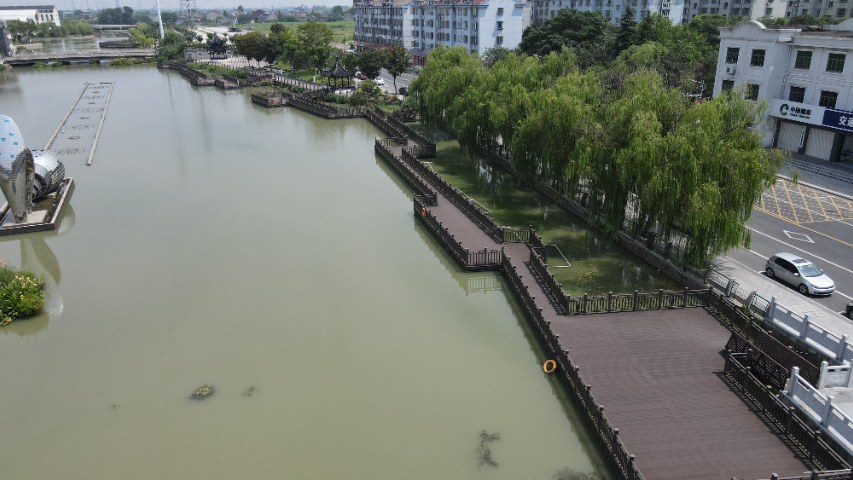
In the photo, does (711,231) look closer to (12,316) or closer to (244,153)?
(12,316)

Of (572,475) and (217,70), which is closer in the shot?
(572,475)

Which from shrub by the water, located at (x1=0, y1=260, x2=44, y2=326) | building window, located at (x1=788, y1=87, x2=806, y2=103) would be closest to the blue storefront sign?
building window, located at (x1=788, y1=87, x2=806, y2=103)

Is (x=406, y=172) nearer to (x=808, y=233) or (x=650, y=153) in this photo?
(x=650, y=153)

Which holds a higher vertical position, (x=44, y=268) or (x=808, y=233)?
(x=808, y=233)

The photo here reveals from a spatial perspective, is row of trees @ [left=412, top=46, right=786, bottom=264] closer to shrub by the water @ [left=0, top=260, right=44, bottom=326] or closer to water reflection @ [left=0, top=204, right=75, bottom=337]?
water reflection @ [left=0, top=204, right=75, bottom=337]

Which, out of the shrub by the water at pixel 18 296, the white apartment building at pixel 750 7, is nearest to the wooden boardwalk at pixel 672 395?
the shrub by the water at pixel 18 296

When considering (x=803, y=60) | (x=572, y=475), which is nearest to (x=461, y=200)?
(x=572, y=475)

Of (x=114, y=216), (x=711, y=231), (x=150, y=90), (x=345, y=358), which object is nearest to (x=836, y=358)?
(x=711, y=231)
